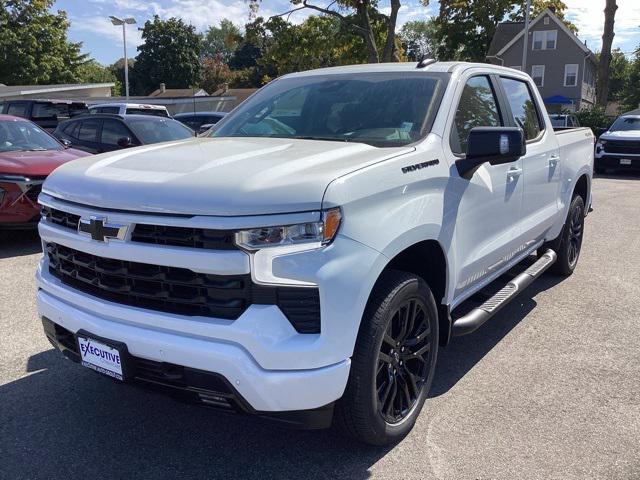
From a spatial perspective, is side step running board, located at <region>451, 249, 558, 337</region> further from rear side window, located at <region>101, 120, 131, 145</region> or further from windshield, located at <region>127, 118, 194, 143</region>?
rear side window, located at <region>101, 120, 131, 145</region>

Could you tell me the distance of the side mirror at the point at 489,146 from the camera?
10.7ft

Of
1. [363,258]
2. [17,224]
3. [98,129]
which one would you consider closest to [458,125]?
[363,258]

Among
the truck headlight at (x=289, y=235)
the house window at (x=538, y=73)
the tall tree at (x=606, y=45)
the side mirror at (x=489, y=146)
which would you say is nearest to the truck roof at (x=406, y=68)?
the side mirror at (x=489, y=146)

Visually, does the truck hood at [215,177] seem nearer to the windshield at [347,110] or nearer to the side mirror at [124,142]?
the windshield at [347,110]

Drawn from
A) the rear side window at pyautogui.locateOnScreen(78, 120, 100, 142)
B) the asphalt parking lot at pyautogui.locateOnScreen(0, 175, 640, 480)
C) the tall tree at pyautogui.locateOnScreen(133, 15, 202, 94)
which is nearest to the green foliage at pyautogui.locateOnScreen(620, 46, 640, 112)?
the tall tree at pyautogui.locateOnScreen(133, 15, 202, 94)

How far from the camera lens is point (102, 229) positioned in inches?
106

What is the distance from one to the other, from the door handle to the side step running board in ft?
2.56

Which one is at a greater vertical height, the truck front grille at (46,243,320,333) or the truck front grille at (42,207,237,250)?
the truck front grille at (42,207,237,250)

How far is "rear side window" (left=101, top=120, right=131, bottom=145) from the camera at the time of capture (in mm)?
10672

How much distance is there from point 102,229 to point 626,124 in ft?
59.7

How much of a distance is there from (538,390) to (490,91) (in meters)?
2.06

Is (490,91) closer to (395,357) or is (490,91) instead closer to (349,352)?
(395,357)

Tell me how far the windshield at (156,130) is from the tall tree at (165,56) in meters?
61.0

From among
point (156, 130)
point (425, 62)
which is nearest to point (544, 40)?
point (156, 130)
